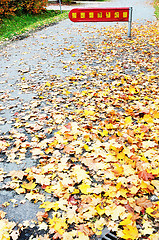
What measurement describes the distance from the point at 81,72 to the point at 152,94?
2075 mm

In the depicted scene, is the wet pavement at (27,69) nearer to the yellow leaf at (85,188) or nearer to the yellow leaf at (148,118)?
the yellow leaf at (85,188)

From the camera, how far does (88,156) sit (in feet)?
9.54

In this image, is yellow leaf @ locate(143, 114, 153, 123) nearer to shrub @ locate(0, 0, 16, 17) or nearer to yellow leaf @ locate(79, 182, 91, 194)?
yellow leaf @ locate(79, 182, 91, 194)

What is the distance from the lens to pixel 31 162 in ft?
9.50

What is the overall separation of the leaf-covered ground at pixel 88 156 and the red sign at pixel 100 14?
12.5 ft

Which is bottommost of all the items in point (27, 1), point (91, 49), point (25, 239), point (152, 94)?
point (25, 239)

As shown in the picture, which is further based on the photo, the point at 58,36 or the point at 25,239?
the point at 58,36

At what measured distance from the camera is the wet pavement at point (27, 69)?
8.00ft

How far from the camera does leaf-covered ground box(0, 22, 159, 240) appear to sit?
6.89 ft

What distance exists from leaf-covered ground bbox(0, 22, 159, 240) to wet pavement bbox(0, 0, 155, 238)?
0.30 ft

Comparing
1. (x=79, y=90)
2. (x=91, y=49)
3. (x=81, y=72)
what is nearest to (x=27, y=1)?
(x=91, y=49)

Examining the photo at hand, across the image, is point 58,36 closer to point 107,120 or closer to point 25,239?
point 107,120

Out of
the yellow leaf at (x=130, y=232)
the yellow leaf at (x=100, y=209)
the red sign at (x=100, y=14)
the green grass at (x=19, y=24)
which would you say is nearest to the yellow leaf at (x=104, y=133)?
the yellow leaf at (x=100, y=209)

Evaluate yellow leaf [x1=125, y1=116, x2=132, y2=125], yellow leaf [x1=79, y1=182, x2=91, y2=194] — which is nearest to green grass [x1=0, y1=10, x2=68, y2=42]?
yellow leaf [x1=125, y1=116, x2=132, y2=125]
